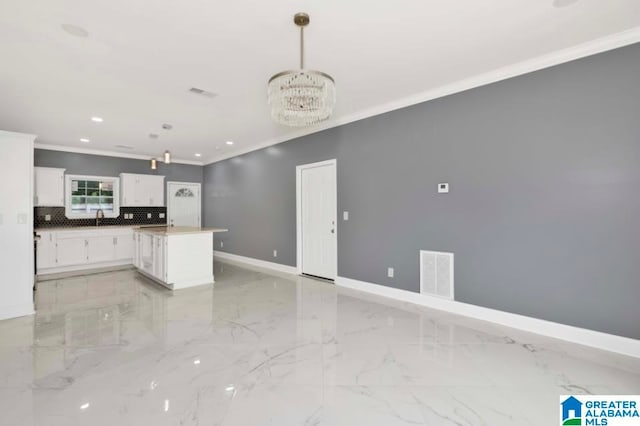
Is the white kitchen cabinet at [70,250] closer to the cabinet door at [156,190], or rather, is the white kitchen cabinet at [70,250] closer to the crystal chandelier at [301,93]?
the cabinet door at [156,190]

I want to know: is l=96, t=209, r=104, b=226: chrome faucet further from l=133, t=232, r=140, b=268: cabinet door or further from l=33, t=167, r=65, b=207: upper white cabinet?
l=133, t=232, r=140, b=268: cabinet door

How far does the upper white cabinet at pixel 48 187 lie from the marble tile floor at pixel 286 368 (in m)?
3.44

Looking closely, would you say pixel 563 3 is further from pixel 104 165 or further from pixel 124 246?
pixel 104 165

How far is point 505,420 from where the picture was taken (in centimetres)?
176

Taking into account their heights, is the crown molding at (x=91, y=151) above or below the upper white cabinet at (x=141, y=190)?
above

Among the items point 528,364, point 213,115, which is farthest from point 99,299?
point 528,364

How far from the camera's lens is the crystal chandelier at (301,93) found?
2.10m

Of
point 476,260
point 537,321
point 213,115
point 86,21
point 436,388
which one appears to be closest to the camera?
point 436,388

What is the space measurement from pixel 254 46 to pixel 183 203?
652cm

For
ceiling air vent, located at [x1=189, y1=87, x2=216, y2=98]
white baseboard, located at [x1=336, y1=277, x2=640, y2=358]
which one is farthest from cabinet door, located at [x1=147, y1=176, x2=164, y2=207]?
white baseboard, located at [x1=336, y1=277, x2=640, y2=358]

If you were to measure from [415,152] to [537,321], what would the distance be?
7.52 feet

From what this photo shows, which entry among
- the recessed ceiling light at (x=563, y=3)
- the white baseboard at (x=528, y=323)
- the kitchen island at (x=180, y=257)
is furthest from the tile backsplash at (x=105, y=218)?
the recessed ceiling light at (x=563, y=3)

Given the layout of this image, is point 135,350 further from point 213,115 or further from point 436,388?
point 213,115

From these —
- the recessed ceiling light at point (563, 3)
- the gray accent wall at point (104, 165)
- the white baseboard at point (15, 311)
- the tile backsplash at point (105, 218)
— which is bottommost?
the white baseboard at point (15, 311)
